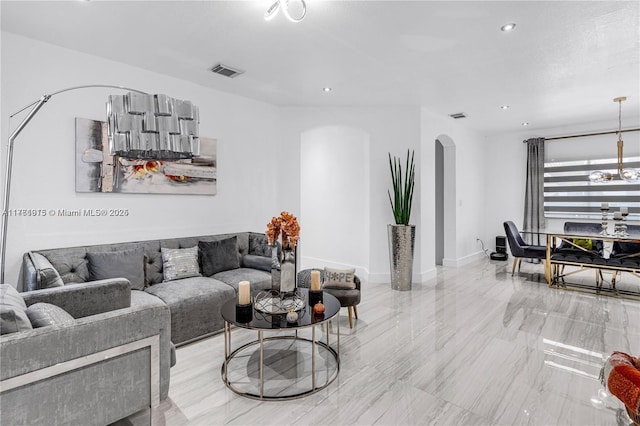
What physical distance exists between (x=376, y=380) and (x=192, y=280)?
1.96 m

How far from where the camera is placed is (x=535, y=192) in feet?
21.5

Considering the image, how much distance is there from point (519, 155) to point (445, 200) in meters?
2.09

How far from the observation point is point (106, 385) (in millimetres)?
1587

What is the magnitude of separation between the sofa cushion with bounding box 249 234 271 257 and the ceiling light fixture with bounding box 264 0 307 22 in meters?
2.38

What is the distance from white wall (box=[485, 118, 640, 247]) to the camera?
5.87 metres

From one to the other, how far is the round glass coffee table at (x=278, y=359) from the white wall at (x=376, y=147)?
2353mm

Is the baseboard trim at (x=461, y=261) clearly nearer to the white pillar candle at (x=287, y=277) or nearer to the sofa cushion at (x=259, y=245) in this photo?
the sofa cushion at (x=259, y=245)

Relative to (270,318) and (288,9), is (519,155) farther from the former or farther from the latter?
(270,318)

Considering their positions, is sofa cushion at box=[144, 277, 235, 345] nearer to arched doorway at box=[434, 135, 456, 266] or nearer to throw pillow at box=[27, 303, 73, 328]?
throw pillow at box=[27, 303, 73, 328]

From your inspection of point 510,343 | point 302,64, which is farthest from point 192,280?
point 510,343

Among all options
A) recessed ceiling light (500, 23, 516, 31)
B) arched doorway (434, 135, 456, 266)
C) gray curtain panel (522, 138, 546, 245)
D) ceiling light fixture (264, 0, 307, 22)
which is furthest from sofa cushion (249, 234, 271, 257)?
gray curtain panel (522, 138, 546, 245)

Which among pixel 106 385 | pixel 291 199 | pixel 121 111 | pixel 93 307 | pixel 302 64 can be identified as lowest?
pixel 106 385

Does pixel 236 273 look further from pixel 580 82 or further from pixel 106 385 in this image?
pixel 580 82

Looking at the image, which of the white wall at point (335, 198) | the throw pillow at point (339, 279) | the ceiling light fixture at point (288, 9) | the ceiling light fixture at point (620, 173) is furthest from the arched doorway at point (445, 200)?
the ceiling light fixture at point (288, 9)
